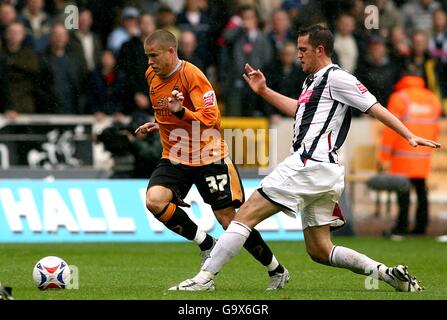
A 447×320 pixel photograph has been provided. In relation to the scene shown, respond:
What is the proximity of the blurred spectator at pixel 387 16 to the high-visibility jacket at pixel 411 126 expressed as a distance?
7.35ft

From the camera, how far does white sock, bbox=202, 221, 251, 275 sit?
902 cm

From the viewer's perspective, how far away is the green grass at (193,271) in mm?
9117

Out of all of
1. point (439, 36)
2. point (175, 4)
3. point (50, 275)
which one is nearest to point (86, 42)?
point (175, 4)

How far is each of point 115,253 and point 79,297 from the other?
16.6 ft

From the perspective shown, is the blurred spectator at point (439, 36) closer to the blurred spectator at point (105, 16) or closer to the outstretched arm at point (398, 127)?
the blurred spectator at point (105, 16)

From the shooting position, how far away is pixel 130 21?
17891mm

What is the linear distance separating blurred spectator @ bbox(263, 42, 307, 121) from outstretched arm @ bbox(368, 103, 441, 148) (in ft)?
24.8

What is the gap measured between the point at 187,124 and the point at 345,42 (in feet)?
27.8

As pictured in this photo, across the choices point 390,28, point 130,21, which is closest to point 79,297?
point 130,21

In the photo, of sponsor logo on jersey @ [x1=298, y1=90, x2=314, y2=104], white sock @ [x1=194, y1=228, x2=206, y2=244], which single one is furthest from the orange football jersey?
sponsor logo on jersey @ [x1=298, y1=90, x2=314, y2=104]

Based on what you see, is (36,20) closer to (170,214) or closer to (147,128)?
(147,128)

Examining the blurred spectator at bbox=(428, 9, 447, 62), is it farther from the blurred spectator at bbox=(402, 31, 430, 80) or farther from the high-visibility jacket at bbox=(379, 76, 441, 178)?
the high-visibility jacket at bbox=(379, 76, 441, 178)

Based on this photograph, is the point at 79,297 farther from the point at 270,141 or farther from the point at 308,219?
the point at 270,141
